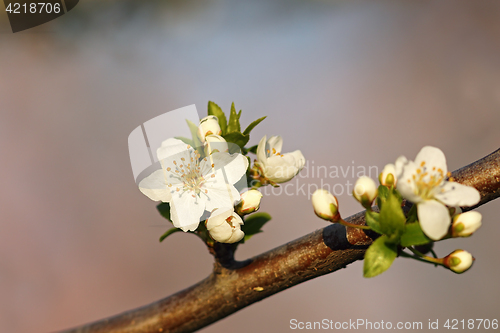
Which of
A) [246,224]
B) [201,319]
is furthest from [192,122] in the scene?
[201,319]

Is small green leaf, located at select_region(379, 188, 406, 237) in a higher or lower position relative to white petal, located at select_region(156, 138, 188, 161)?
lower

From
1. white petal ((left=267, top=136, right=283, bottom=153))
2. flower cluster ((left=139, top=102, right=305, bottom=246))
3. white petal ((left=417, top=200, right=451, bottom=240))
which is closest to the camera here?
white petal ((left=417, top=200, right=451, bottom=240))

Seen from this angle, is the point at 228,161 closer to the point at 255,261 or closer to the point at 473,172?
the point at 255,261

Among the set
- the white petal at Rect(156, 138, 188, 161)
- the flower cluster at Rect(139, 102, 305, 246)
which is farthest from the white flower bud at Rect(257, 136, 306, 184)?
the white petal at Rect(156, 138, 188, 161)

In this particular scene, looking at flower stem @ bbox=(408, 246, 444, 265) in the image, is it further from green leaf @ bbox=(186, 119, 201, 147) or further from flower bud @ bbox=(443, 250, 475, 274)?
green leaf @ bbox=(186, 119, 201, 147)

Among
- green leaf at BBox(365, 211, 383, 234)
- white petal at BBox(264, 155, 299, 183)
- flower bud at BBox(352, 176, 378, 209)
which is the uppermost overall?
white petal at BBox(264, 155, 299, 183)

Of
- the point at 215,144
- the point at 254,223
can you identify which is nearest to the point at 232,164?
the point at 215,144

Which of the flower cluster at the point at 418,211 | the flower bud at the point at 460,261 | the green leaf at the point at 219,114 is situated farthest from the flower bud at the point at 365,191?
the green leaf at the point at 219,114
